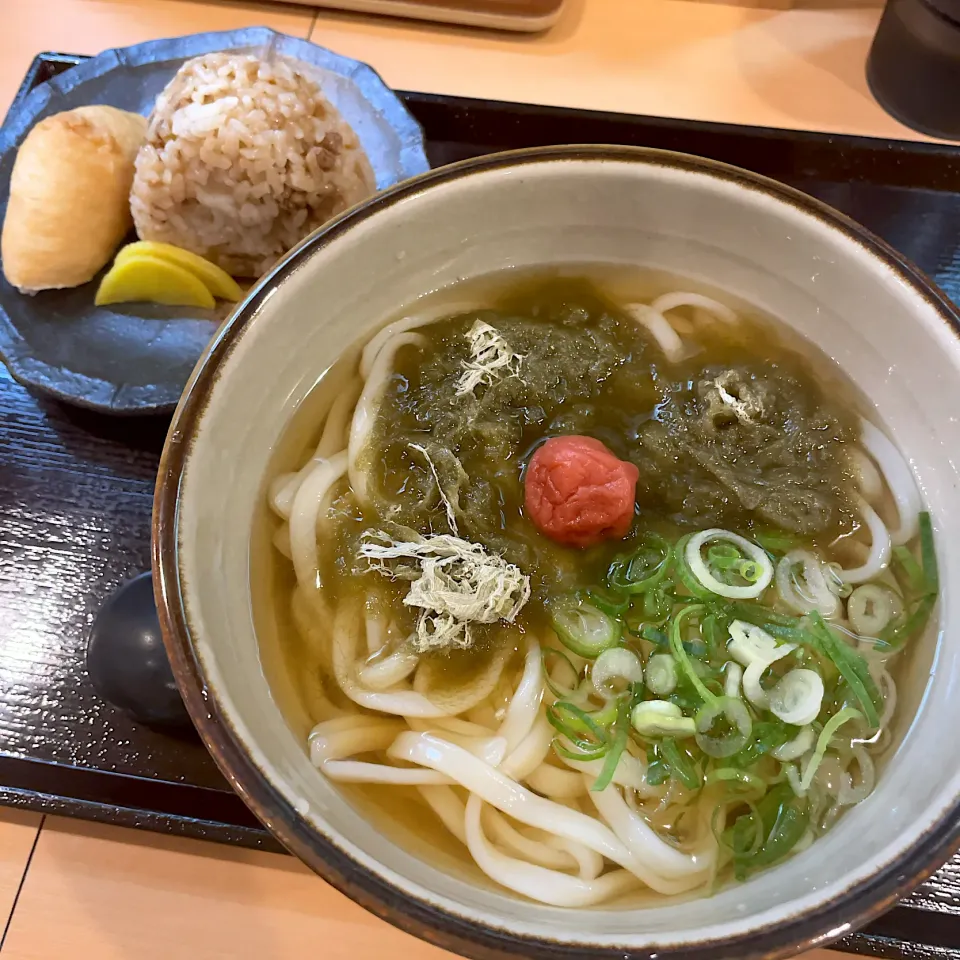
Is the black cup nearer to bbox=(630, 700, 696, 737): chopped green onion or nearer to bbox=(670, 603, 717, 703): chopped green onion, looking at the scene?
bbox=(670, 603, 717, 703): chopped green onion

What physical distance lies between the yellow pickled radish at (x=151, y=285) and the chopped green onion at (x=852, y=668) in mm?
1405

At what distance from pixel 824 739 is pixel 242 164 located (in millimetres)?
1517

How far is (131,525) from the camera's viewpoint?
5.13 feet

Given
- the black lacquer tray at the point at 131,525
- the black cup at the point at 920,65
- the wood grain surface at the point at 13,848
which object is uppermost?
the black cup at the point at 920,65

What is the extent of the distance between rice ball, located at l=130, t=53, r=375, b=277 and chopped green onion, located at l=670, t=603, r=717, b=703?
115 centimetres

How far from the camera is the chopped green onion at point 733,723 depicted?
3.82ft

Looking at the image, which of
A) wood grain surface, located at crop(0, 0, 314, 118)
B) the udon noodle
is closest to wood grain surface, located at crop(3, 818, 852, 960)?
the udon noodle

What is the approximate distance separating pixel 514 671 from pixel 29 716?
84 centimetres

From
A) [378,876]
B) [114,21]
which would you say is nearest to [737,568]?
[378,876]

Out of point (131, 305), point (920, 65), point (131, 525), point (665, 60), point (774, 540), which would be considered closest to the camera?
point (774, 540)

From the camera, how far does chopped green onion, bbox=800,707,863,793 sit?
114 centimetres

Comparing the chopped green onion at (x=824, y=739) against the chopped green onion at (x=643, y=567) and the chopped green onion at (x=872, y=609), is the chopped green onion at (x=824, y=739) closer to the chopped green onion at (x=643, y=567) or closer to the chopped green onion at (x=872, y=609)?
the chopped green onion at (x=872, y=609)

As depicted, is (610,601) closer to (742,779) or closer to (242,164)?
(742,779)

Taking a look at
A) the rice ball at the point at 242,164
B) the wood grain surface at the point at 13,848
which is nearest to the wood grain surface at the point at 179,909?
the wood grain surface at the point at 13,848
